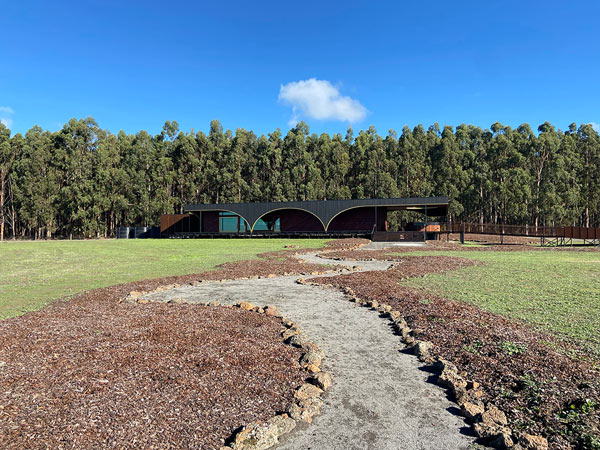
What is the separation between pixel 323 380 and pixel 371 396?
0.51 meters

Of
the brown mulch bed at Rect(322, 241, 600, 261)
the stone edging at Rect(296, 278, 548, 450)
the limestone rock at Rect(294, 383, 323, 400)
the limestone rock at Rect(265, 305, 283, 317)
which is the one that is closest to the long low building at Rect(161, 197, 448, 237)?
the brown mulch bed at Rect(322, 241, 600, 261)

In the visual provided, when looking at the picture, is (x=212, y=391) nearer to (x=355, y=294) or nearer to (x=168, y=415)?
(x=168, y=415)

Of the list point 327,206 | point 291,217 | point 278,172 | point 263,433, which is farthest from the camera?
point 278,172

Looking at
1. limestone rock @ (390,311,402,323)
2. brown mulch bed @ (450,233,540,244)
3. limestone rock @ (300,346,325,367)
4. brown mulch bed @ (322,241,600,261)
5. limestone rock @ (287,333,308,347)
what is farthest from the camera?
brown mulch bed @ (450,233,540,244)

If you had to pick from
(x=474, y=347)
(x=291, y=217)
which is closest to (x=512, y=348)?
(x=474, y=347)

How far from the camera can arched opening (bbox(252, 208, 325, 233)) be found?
40438mm

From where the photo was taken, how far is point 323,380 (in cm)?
372

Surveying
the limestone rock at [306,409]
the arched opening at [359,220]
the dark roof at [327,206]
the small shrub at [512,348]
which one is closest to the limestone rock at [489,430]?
the limestone rock at [306,409]

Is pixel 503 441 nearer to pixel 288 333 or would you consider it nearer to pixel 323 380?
pixel 323 380

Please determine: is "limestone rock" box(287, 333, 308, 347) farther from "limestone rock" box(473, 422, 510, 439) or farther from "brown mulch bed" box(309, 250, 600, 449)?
"limestone rock" box(473, 422, 510, 439)

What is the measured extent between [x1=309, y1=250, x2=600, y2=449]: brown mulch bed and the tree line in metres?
53.1

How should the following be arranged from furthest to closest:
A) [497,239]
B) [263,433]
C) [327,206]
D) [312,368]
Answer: [327,206] < [497,239] < [312,368] < [263,433]

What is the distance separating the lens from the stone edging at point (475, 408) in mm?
2625

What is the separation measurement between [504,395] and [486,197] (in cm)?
6137
